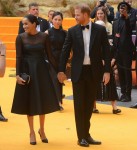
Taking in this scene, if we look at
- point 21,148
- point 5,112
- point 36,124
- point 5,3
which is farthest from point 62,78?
point 5,3

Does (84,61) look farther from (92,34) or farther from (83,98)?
(83,98)

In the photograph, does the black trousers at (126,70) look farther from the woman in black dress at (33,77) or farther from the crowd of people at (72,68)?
the woman in black dress at (33,77)

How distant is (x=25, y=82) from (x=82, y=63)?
0.81 metres

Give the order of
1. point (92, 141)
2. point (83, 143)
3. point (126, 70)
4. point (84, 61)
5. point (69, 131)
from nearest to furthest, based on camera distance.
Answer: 1. point (84, 61)
2. point (83, 143)
3. point (92, 141)
4. point (69, 131)
5. point (126, 70)

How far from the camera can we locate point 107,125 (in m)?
8.14

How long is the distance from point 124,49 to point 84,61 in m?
3.94

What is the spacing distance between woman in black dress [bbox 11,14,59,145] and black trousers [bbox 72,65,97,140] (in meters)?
0.33

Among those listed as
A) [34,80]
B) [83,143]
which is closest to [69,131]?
[83,143]

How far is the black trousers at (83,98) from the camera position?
21.9 ft

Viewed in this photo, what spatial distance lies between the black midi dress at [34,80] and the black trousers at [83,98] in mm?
333

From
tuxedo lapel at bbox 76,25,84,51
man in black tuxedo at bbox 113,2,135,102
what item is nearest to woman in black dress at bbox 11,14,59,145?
tuxedo lapel at bbox 76,25,84,51

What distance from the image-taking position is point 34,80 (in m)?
6.77

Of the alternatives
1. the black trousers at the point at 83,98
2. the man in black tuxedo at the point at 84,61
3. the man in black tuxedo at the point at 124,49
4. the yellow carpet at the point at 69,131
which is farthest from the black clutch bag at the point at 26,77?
the man in black tuxedo at the point at 124,49

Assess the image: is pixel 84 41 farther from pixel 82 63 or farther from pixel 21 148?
pixel 21 148
